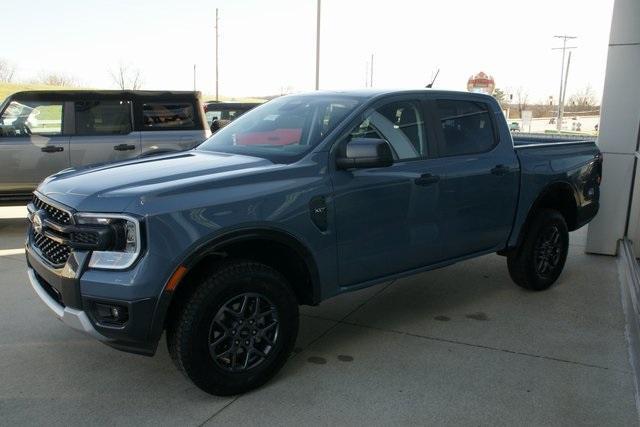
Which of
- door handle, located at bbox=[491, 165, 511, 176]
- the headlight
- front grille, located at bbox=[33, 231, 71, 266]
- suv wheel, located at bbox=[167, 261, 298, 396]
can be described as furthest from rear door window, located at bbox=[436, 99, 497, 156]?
front grille, located at bbox=[33, 231, 71, 266]

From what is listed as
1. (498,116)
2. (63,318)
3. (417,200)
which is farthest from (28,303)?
(498,116)

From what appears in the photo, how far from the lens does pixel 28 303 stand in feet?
16.3

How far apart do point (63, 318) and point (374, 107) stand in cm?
241

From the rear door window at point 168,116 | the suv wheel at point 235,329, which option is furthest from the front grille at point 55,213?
the rear door window at point 168,116

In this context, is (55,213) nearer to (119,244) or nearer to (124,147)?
(119,244)

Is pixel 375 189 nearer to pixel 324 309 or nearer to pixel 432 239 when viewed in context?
pixel 432 239

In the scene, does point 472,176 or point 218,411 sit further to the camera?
point 472,176

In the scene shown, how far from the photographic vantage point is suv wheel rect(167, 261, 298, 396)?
3141mm

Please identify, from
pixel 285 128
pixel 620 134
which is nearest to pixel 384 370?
pixel 285 128

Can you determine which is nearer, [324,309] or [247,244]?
[247,244]

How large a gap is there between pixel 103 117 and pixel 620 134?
6835mm

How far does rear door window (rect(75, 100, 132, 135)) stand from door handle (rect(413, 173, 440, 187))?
5599 millimetres

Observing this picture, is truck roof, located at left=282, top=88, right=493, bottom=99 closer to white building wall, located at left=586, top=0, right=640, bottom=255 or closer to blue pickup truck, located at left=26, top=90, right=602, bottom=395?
blue pickup truck, located at left=26, top=90, right=602, bottom=395

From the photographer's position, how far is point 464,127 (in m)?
4.73
